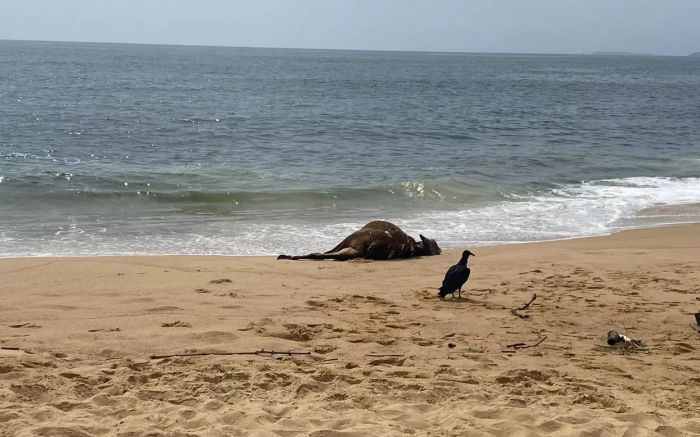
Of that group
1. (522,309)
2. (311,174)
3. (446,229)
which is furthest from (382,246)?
(311,174)

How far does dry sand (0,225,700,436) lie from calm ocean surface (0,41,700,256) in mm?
2715

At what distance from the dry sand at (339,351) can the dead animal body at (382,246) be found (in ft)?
3.41

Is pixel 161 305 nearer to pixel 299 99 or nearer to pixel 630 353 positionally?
pixel 630 353

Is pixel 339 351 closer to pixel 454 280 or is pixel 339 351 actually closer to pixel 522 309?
pixel 454 280

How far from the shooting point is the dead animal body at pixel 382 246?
9.99 metres

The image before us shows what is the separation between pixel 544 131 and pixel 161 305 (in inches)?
940

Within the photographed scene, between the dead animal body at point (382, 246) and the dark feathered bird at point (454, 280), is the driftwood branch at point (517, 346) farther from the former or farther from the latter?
the dead animal body at point (382, 246)

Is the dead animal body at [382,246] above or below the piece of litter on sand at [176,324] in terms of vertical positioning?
below

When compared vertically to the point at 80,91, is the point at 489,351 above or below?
below

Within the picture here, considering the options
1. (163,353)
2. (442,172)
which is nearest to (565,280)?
(163,353)

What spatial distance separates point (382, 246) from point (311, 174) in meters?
7.90

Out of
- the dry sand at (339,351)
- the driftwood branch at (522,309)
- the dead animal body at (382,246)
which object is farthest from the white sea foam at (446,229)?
the driftwood branch at (522,309)

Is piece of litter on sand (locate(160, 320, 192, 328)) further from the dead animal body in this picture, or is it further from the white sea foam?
the white sea foam

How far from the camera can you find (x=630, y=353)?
5820 mm
